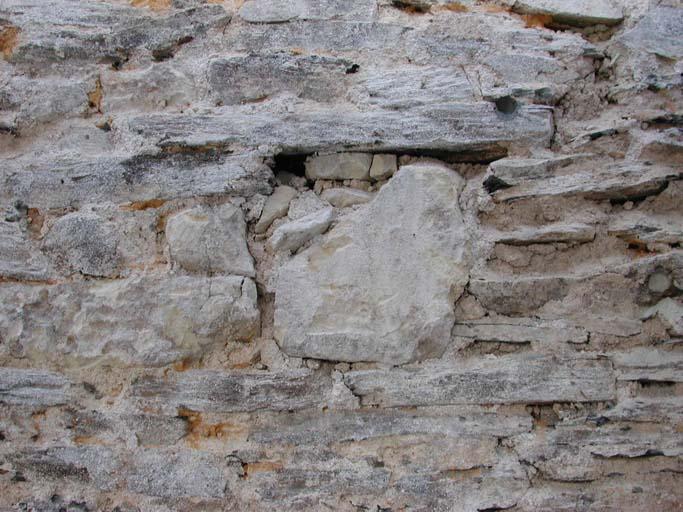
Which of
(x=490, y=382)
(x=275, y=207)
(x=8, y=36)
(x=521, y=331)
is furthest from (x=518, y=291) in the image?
(x=8, y=36)

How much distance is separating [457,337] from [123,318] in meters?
0.93

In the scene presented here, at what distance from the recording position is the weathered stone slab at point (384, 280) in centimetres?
165

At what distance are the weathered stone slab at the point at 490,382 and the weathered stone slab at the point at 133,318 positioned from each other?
1.27 ft

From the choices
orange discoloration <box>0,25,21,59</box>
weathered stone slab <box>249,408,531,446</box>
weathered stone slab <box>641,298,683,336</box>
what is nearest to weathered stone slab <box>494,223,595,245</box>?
weathered stone slab <box>641,298,683,336</box>

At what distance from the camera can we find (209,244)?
174 centimetres

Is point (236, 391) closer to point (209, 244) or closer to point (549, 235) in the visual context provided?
point (209, 244)

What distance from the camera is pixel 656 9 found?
183cm

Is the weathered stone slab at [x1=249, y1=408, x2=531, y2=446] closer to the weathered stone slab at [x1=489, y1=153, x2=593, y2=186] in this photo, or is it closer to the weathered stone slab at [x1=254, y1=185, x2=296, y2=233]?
the weathered stone slab at [x1=254, y1=185, x2=296, y2=233]

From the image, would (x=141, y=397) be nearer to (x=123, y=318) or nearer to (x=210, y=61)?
(x=123, y=318)

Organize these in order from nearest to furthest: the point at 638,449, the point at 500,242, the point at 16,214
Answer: the point at 638,449 < the point at 500,242 < the point at 16,214

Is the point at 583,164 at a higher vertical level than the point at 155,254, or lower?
higher

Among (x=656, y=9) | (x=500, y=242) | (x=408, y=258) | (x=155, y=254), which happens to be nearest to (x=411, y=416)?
(x=408, y=258)

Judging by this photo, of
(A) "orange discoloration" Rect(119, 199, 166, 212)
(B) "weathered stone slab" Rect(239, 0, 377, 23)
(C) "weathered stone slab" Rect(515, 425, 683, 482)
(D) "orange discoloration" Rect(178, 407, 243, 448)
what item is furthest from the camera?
(B) "weathered stone slab" Rect(239, 0, 377, 23)

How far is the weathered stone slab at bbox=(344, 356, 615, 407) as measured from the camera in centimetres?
161
